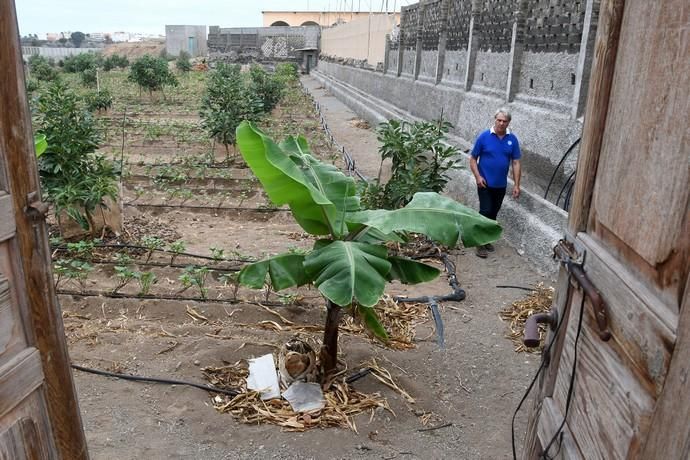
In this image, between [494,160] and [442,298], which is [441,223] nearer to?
[442,298]

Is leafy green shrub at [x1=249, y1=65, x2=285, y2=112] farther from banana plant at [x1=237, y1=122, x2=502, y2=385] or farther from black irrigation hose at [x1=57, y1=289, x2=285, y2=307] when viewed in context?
banana plant at [x1=237, y1=122, x2=502, y2=385]

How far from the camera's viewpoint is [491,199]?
6.45 meters

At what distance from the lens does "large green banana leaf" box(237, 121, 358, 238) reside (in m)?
3.40

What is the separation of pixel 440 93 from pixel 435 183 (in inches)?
226

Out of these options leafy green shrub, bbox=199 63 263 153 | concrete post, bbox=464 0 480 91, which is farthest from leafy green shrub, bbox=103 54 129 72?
concrete post, bbox=464 0 480 91

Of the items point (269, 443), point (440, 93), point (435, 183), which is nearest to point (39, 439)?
point (269, 443)

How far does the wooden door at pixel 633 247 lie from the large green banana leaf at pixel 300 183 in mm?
1993

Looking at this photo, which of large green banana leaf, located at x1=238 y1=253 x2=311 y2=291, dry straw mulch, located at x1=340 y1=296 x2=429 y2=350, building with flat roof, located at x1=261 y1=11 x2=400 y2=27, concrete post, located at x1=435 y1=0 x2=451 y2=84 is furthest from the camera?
building with flat roof, located at x1=261 y1=11 x2=400 y2=27

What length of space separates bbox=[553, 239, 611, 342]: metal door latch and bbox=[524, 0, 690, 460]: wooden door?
0.05 ft

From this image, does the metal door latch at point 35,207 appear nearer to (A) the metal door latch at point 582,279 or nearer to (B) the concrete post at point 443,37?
(A) the metal door latch at point 582,279

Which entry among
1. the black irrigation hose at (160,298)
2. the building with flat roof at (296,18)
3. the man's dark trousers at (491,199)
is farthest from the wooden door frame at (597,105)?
the building with flat roof at (296,18)

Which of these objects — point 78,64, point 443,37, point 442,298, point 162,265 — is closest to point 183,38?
point 78,64

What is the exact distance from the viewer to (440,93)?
39.4 feet

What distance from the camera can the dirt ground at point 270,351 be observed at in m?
3.33
